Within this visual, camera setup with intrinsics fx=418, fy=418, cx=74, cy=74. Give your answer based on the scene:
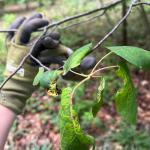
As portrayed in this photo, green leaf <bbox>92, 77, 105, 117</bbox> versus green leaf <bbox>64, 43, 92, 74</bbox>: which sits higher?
green leaf <bbox>64, 43, 92, 74</bbox>

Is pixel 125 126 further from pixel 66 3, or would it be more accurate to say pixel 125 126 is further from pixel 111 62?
pixel 66 3

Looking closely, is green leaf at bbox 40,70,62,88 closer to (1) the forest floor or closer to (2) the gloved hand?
(2) the gloved hand

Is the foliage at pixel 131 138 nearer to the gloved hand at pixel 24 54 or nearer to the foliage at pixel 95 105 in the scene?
the gloved hand at pixel 24 54

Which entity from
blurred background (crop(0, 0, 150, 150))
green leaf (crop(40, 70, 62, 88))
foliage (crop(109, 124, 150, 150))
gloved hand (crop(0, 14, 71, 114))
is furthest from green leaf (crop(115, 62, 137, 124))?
foliage (crop(109, 124, 150, 150))

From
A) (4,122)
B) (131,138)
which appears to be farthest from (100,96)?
(131,138)

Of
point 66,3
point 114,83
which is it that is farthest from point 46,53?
point 66,3

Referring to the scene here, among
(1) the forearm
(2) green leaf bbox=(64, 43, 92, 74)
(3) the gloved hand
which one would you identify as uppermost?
(2) green leaf bbox=(64, 43, 92, 74)
